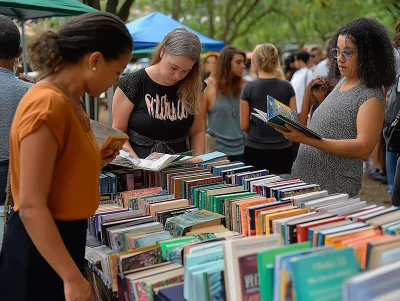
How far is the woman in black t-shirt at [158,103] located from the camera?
9.43 ft

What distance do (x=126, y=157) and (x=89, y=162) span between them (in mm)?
1093

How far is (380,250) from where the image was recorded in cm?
126

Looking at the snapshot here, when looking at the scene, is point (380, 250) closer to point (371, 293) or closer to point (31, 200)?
point (371, 293)

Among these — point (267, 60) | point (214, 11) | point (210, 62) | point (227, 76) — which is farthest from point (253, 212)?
point (214, 11)

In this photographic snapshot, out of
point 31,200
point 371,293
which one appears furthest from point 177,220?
point 371,293

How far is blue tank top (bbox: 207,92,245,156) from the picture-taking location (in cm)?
476

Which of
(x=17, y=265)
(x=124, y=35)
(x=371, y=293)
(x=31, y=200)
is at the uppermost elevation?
(x=124, y=35)

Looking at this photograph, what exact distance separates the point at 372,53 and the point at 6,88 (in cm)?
198

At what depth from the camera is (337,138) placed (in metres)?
2.57

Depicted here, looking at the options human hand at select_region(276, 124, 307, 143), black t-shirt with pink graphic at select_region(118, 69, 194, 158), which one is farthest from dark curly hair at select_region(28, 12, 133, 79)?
black t-shirt with pink graphic at select_region(118, 69, 194, 158)

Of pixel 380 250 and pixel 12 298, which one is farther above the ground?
pixel 380 250

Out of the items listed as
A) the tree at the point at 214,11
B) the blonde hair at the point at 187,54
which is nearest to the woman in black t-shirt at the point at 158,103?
the blonde hair at the point at 187,54

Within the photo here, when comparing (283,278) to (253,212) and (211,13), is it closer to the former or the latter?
(253,212)

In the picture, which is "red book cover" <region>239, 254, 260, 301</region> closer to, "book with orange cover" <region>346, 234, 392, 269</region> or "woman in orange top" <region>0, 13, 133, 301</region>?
"book with orange cover" <region>346, 234, 392, 269</region>
